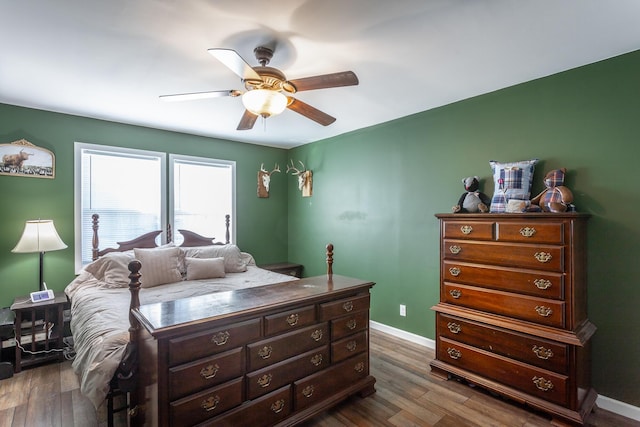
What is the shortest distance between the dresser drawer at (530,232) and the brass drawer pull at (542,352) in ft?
2.41

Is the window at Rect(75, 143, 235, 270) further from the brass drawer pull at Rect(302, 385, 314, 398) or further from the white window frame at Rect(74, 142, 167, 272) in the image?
the brass drawer pull at Rect(302, 385, 314, 398)

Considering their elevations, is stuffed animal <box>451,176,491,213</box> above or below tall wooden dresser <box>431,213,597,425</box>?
above

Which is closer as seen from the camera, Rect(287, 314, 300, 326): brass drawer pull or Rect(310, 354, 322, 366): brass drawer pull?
Rect(287, 314, 300, 326): brass drawer pull

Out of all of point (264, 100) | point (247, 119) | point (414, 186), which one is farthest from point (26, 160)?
point (414, 186)

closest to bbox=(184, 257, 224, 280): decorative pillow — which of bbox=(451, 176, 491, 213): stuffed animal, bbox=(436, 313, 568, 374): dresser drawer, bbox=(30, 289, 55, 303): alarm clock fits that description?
bbox=(30, 289, 55, 303): alarm clock

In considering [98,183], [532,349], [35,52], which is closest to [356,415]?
[532,349]

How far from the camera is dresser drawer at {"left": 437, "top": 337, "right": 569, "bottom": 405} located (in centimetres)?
209

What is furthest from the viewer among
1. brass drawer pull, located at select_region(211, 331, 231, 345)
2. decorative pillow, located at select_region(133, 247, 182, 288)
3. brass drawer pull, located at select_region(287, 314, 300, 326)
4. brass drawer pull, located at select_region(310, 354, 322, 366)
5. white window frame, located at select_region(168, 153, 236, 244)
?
white window frame, located at select_region(168, 153, 236, 244)

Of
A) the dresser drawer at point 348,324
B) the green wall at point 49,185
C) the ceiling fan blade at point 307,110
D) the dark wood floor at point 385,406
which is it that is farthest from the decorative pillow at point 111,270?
the ceiling fan blade at point 307,110

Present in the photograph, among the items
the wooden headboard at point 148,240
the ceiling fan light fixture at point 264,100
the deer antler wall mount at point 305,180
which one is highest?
the ceiling fan light fixture at point 264,100

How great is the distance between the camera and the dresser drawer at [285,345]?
1.80 metres

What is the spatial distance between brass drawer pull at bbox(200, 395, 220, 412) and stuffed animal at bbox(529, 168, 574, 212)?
8.14 feet

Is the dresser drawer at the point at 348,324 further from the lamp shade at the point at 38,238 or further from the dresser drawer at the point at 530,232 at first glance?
the lamp shade at the point at 38,238

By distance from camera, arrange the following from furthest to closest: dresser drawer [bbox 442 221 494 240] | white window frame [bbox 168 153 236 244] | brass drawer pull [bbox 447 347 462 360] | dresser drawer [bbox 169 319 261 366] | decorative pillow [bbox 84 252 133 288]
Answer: white window frame [bbox 168 153 236 244]
decorative pillow [bbox 84 252 133 288]
brass drawer pull [bbox 447 347 462 360]
dresser drawer [bbox 442 221 494 240]
dresser drawer [bbox 169 319 261 366]
